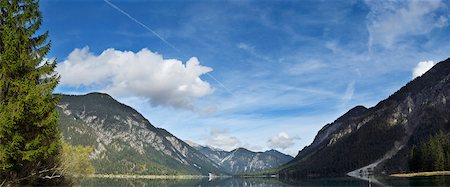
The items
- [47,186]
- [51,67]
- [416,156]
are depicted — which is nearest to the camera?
[51,67]

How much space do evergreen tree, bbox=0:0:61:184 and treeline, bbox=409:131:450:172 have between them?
170416 millimetres

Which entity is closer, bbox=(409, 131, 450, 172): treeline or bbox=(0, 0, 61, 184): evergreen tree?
bbox=(0, 0, 61, 184): evergreen tree

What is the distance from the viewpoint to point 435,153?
174125mm

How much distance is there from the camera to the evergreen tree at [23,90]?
2745 centimetres

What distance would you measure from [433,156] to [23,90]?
178 m

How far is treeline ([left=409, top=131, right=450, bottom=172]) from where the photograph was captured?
6693 inches

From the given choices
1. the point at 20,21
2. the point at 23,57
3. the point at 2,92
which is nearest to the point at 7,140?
the point at 2,92

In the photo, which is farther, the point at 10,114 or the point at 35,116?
the point at 35,116

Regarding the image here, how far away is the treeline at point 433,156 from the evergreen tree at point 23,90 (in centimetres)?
17042

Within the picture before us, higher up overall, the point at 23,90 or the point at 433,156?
the point at 433,156

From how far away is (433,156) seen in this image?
174375 mm

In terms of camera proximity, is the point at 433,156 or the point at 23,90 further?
the point at 433,156

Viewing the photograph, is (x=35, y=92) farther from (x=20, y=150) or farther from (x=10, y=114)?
(x=20, y=150)

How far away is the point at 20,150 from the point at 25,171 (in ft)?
21.4
